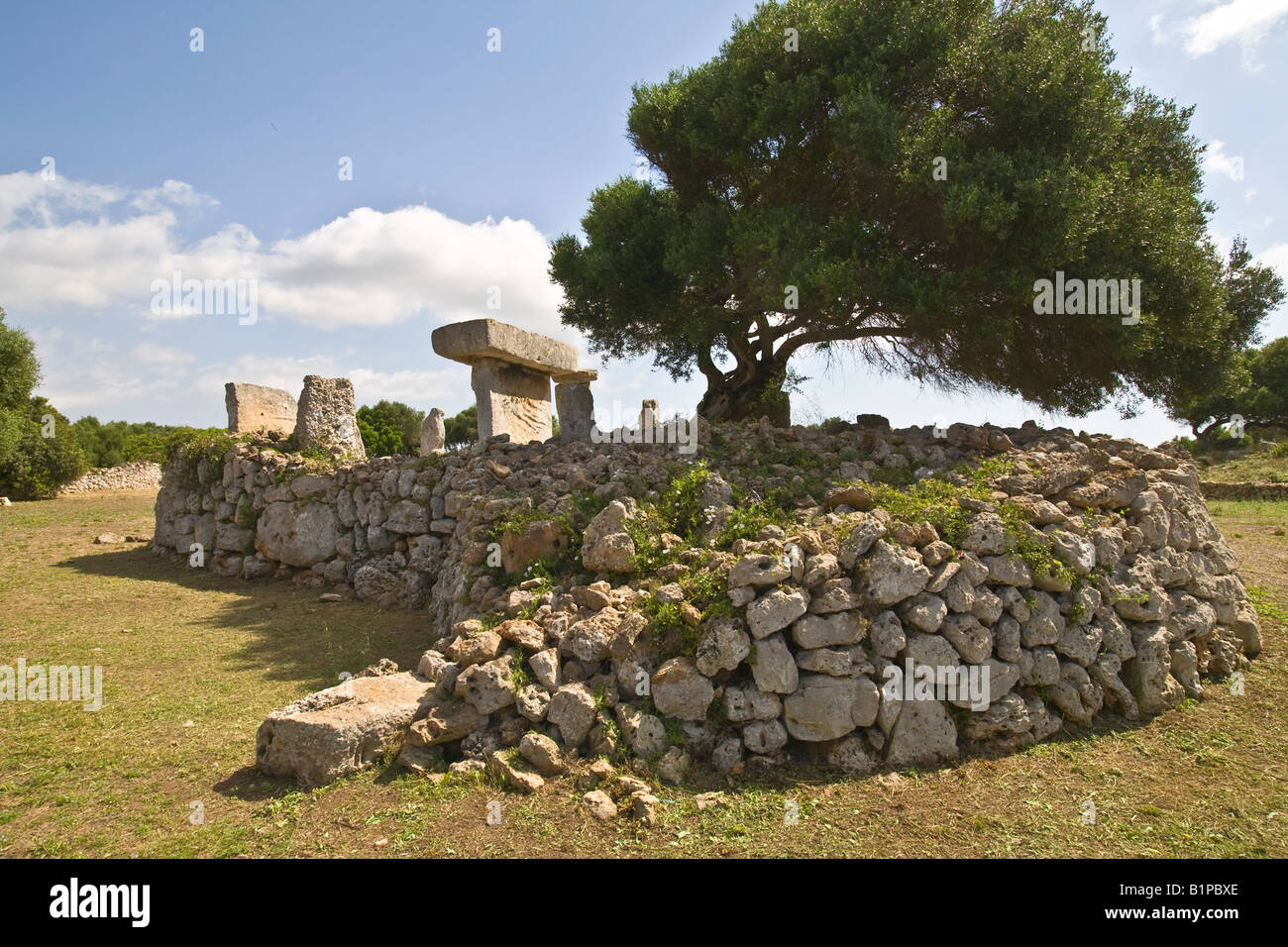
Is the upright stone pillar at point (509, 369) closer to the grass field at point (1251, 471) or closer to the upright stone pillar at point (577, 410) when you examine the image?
the upright stone pillar at point (577, 410)

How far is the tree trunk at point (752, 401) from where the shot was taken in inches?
392

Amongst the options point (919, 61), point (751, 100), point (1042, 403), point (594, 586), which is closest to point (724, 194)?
point (751, 100)

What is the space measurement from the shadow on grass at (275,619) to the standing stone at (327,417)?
206 centimetres

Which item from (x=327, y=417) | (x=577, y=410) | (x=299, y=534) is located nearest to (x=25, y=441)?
(x=327, y=417)

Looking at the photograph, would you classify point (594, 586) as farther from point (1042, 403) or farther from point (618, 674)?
point (1042, 403)

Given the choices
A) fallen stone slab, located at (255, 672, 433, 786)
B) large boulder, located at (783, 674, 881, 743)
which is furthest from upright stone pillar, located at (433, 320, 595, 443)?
large boulder, located at (783, 674, 881, 743)

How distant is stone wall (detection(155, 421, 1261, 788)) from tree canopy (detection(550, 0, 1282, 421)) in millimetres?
1725

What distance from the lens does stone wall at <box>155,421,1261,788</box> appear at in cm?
478

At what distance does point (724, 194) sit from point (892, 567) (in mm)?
6553

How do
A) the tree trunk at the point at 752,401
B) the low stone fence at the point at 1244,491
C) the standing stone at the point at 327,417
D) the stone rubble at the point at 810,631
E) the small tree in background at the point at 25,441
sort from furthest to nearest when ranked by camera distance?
1. the small tree in background at the point at 25,441
2. the low stone fence at the point at 1244,491
3. the standing stone at the point at 327,417
4. the tree trunk at the point at 752,401
5. the stone rubble at the point at 810,631

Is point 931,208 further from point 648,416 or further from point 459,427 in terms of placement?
point 459,427

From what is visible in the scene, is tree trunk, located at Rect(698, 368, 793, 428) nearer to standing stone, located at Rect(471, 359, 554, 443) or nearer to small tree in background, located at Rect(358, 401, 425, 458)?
standing stone, located at Rect(471, 359, 554, 443)
